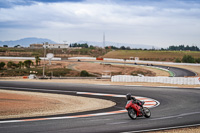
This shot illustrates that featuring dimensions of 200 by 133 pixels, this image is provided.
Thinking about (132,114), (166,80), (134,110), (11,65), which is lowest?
(11,65)

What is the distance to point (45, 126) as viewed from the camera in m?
13.9

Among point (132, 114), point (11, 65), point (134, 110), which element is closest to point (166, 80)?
point (134, 110)

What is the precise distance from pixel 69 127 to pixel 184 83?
25522 millimetres

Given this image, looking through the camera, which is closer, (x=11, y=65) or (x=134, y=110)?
(x=134, y=110)

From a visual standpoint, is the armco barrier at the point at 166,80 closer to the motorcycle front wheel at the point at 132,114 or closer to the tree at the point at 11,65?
the motorcycle front wheel at the point at 132,114

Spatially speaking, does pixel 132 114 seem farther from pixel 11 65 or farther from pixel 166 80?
pixel 11 65

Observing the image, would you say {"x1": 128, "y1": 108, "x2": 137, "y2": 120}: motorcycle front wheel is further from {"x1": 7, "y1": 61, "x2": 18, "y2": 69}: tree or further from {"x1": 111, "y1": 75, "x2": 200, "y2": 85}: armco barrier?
{"x1": 7, "y1": 61, "x2": 18, "y2": 69}: tree

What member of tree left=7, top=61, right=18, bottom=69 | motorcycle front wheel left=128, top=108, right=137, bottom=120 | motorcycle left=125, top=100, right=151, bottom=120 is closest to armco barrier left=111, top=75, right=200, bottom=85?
motorcycle left=125, top=100, right=151, bottom=120

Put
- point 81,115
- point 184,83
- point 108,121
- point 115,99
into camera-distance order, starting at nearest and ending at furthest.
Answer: point 108,121 → point 81,115 → point 115,99 → point 184,83

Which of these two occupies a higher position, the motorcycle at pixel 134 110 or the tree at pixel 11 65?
the motorcycle at pixel 134 110

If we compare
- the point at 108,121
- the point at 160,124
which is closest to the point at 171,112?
the point at 160,124

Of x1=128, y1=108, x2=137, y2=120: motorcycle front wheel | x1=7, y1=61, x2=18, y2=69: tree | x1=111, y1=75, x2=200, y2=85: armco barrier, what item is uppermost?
x1=128, y1=108, x2=137, y2=120: motorcycle front wheel

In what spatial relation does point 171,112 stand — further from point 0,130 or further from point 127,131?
point 0,130

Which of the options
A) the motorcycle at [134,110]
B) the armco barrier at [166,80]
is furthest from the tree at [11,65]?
the motorcycle at [134,110]
